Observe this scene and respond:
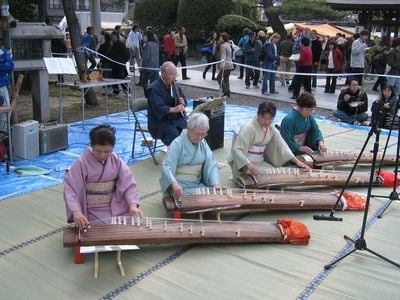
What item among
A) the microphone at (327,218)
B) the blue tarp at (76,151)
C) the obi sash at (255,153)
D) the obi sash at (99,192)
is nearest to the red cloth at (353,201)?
the microphone at (327,218)

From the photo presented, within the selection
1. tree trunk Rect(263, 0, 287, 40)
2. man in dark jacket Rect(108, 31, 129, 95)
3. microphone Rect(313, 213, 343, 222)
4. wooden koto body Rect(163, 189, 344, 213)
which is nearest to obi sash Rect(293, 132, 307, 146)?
wooden koto body Rect(163, 189, 344, 213)

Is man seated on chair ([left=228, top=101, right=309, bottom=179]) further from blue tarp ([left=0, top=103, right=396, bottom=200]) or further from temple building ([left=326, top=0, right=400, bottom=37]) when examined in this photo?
temple building ([left=326, top=0, right=400, bottom=37])

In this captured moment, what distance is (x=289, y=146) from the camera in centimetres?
521

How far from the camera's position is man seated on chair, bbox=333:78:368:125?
797 centimetres

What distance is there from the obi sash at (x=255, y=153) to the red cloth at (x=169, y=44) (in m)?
8.97

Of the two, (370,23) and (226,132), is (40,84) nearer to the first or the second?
(226,132)

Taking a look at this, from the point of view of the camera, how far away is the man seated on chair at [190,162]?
12.7ft

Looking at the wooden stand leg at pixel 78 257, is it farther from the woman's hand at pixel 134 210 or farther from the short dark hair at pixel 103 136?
the short dark hair at pixel 103 136

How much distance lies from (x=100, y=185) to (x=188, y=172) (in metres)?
0.99

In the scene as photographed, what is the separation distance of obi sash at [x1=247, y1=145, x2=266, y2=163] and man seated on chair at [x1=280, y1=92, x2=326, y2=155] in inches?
21.0

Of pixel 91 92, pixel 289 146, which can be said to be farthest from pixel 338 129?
pixel 91 92

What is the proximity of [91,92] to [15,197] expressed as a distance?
501cm

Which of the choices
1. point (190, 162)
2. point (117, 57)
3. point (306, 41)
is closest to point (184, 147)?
point (190, 162)

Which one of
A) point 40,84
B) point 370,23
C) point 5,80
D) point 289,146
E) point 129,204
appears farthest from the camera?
point 370,23
